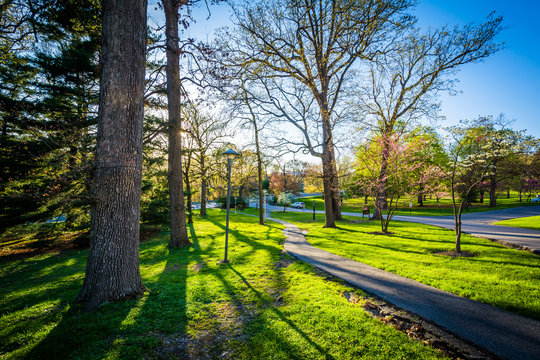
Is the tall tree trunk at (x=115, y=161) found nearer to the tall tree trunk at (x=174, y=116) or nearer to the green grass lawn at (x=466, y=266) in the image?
the tall tree trunk at (x=174, y=116)

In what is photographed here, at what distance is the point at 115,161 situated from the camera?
356cm

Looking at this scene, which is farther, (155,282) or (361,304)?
(155,282)

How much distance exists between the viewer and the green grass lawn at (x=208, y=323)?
2496 mm

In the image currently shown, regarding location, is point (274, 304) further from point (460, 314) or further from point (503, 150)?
point (503, 150)

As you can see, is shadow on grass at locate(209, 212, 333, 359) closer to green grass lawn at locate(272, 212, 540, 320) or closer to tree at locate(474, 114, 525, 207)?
green grass lawn at locate(272, 212, 540, 320)

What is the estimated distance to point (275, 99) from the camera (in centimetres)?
1233

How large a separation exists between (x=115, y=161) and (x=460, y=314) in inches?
256

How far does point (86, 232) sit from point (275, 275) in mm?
12065

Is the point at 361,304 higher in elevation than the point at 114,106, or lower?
lower

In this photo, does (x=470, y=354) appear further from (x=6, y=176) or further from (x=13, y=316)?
(x=6, y=176)

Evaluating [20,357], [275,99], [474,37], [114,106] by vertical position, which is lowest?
[20,357]

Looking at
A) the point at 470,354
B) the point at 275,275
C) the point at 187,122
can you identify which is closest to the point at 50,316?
the point at 275,275

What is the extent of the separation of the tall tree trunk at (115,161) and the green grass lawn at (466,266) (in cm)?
636

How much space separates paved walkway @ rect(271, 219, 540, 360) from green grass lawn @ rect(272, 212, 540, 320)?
0.38 meters
